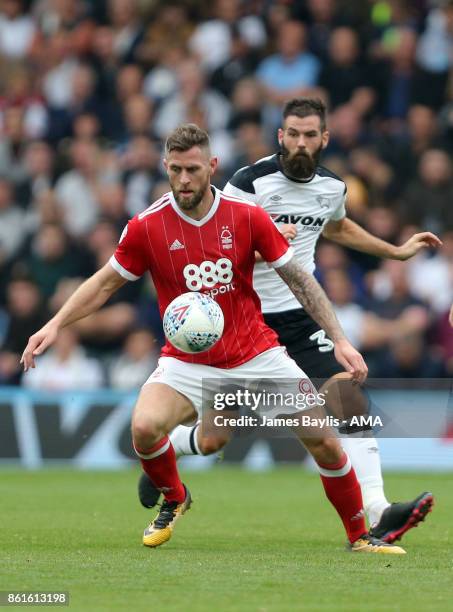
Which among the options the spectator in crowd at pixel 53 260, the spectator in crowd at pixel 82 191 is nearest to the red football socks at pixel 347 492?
the spectator in crowd at pixel 53 260

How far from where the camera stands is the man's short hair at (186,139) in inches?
306

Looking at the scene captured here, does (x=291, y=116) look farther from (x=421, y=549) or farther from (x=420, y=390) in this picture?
Result: (x=420, y=390)

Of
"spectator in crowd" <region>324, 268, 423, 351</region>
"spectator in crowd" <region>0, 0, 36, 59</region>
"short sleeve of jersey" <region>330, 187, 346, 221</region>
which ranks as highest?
"short sleeve of jersey" <region>330, 187, 346, 221</region>

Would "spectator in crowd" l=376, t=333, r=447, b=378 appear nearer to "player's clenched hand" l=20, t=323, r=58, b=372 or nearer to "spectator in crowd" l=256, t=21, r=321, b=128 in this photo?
"spectator in crowd" l=256, t=21, r=321, b=128

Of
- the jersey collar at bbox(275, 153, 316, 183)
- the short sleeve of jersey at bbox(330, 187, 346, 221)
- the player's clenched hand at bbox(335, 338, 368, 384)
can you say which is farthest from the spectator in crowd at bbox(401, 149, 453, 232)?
the player's clenched hand at bbox(335, 338, 368, 384)

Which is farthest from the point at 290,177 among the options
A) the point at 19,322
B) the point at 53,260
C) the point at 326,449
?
the point at 53,260

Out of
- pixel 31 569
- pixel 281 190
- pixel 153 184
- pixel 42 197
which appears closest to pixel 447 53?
pixel 153 184

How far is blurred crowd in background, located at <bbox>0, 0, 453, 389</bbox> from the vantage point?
15.2 meters

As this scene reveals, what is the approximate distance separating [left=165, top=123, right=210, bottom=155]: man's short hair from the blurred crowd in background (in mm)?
6687

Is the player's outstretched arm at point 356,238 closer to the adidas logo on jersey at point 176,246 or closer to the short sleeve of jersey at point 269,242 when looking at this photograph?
the short sleeve of jersey at point 269,242

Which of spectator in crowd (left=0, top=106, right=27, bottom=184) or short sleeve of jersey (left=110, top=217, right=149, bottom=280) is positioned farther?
spectator in crowd (left=0, top=106, right=27, bottom=184)

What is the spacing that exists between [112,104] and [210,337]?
11144 millimetres

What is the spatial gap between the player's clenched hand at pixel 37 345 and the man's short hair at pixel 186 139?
1223 mm

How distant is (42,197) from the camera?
17.5m
